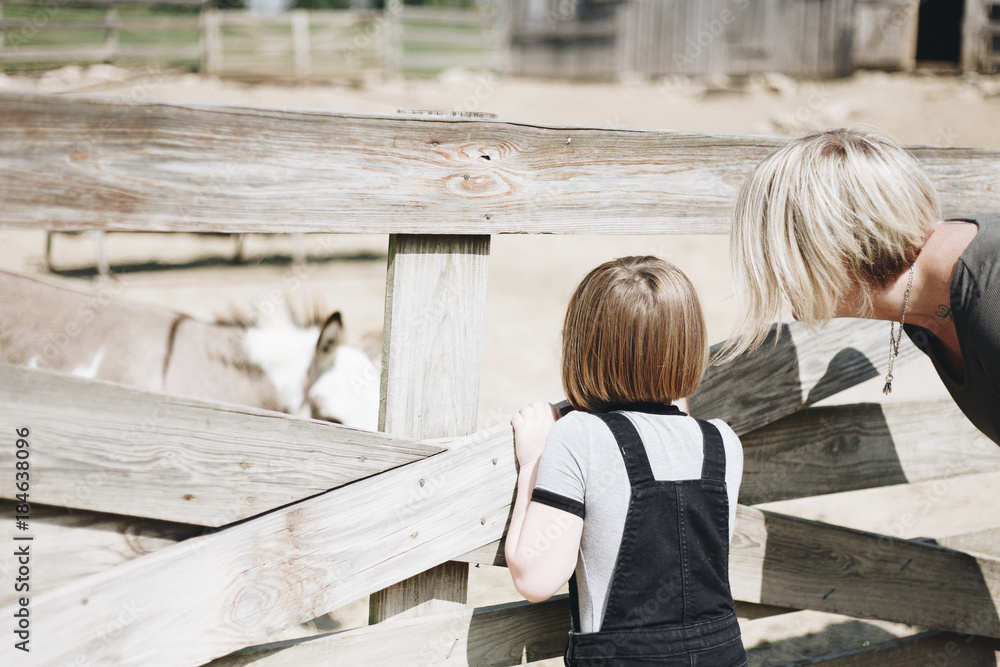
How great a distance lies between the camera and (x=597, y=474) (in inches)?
55.7

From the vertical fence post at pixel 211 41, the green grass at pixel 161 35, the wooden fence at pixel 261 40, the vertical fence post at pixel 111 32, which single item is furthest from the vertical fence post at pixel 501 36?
the vertical fence post at pixel 111 32

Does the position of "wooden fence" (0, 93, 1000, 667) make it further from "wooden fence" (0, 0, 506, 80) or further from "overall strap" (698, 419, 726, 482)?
"wooden fence" (0, 0, 506, 80)

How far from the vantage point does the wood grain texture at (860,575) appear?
1944 millimetres

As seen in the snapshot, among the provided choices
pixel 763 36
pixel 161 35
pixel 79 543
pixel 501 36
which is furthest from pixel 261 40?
pixel 79 543

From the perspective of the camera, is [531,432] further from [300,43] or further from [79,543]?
[300,43]

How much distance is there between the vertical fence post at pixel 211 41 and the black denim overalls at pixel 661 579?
1868 cm

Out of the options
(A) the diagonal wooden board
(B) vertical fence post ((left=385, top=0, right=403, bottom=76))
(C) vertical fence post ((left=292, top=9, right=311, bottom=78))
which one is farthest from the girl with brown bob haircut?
(B) vertical fence post ((left=385, top=0, right=403, bottom=76))

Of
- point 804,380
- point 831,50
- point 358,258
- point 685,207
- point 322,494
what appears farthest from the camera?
point 831,50

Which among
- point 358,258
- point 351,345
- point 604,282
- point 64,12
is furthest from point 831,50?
point 64,12

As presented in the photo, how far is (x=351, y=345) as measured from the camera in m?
3.23

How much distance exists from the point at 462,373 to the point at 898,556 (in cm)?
149

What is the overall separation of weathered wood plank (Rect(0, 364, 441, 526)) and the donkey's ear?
151 cm

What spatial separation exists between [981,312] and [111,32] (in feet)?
62.3

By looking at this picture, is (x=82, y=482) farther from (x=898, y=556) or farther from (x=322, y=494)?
(x=898, y=556)
